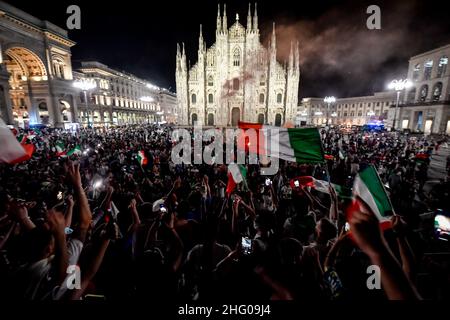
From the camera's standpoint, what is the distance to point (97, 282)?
2287mm

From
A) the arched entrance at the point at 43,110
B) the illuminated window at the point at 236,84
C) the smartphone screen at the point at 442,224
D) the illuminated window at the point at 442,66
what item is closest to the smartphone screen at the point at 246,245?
the smartphone screen at the point at 442,224

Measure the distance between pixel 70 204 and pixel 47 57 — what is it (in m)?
40.3

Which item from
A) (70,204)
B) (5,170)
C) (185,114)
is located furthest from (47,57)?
(70,204)

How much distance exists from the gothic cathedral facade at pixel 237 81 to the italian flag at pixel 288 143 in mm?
40385

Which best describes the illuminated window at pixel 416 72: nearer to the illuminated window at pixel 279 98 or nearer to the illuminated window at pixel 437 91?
the illuminated window at pixel 437 91

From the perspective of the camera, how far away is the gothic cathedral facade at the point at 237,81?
4319cm

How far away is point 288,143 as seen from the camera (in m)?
4.53

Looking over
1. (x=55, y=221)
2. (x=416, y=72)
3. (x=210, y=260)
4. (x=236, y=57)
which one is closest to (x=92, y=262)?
(x=55, y=221)

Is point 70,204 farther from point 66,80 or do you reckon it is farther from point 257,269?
point 66,80

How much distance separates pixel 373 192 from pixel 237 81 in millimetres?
45559

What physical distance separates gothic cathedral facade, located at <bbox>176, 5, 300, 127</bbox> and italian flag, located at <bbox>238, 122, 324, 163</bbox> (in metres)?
40.4

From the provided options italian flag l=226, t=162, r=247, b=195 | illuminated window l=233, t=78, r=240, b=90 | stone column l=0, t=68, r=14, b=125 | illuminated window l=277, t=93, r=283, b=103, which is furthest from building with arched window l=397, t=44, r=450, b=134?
stone column l=0, t=68, r=14, b=125

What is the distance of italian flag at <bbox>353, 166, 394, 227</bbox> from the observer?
8.84 feet

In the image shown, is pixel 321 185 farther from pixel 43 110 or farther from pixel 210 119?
pixel 210 119
